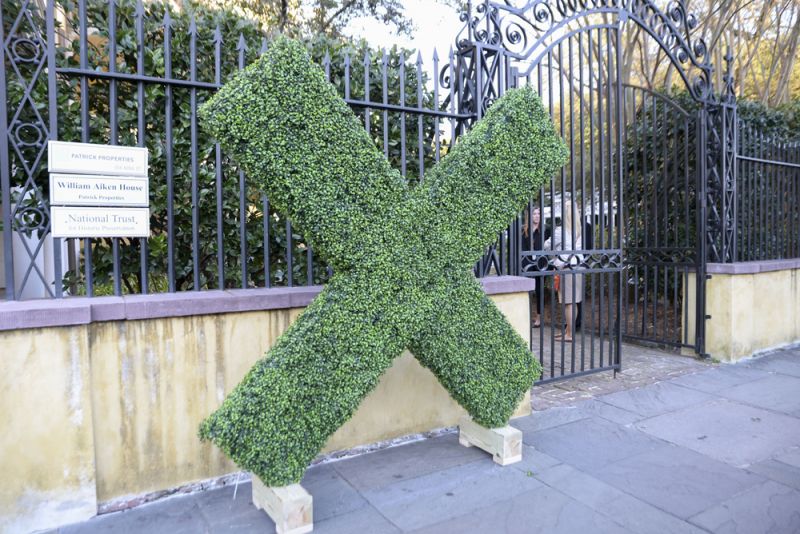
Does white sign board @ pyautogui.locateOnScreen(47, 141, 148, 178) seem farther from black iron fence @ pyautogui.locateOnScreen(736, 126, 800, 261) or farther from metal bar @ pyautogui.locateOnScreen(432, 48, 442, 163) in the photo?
black iron fence @ pyautogui.locateOnScreen(736, 126, 800, 261)

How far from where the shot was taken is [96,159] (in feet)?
10.5

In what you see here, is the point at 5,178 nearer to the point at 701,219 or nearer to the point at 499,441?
the point at 499,441

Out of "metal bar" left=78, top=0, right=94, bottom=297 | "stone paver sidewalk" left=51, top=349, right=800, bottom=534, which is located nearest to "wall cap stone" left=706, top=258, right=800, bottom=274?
"stone paver sidewalk" left=51, top=349, right=800, bottom=534

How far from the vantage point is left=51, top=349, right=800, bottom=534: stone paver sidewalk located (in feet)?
9.93

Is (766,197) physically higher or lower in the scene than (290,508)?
higher

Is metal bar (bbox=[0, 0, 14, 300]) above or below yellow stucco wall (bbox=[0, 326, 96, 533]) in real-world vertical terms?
above

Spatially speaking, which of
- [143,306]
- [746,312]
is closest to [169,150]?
[143,306]

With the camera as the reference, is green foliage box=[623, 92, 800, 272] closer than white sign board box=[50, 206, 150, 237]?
No

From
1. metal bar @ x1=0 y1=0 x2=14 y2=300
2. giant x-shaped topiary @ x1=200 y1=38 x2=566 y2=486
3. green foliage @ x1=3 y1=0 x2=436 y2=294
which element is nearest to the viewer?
Answer: giant x-shaped topiary @ x1=200 y1=38 x2=566 y2=486

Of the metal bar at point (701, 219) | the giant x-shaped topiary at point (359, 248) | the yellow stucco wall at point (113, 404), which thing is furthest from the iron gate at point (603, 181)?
the yellow stucco wall at point (113, 404)

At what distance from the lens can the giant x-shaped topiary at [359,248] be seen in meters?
2.85

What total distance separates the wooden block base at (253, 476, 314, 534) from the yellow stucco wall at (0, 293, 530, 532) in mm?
724

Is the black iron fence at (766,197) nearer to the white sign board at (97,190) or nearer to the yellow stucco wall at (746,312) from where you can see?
the yellow stucco wall at (746,312)

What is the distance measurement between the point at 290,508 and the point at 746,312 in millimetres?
6335
